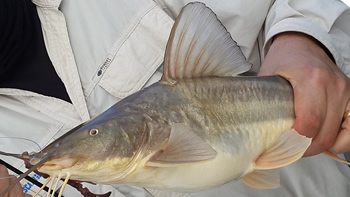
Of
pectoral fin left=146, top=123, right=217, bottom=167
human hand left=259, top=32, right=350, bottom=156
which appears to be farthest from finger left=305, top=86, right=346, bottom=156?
pectoral fin left=146, top=123, right=217, bottom=167

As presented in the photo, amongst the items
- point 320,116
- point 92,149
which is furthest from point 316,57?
point 92,149

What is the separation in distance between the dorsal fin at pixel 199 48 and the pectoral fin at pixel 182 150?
0.11 meters

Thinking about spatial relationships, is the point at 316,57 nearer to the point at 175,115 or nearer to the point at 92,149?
the point at 175,115

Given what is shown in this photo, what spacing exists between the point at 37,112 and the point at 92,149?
0.62 m

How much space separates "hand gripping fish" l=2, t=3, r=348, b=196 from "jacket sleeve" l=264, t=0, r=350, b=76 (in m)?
0.20

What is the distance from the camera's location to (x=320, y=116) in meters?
0.75

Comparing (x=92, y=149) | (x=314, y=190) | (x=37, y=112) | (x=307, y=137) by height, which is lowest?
(x=314, y=190)

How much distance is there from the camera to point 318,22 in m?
0.95

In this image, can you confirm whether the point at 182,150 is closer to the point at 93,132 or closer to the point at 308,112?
the point at 93,132

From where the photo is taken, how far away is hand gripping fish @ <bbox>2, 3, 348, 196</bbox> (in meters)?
0.55

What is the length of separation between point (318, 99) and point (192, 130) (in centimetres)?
26

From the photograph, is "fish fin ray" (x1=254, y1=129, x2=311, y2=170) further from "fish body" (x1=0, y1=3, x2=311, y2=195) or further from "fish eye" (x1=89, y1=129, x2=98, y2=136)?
"fish eye" (x1=89, y1=129, x2=98, y2=136)

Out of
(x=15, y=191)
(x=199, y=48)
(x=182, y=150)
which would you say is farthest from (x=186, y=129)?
(x=15, y=191)

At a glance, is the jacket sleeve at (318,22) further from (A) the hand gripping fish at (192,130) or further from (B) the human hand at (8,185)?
(B) the human hand at (8,185)
